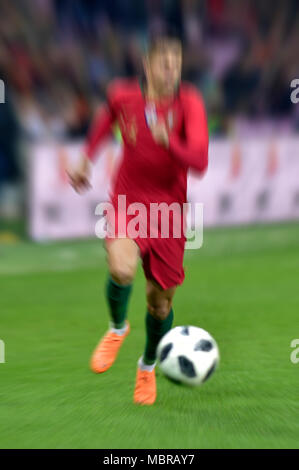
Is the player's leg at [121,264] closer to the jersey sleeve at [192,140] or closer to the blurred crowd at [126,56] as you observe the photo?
the jersey sleeve at [192,140]

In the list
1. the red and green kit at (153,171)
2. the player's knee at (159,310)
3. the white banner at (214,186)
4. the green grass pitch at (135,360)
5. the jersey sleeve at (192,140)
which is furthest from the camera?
the white banner at (214,186)

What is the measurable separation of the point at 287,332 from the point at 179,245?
2.00m

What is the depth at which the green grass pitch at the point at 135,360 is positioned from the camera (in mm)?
3303

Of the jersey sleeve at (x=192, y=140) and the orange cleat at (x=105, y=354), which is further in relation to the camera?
the orange cleat at (x=105, y=354)

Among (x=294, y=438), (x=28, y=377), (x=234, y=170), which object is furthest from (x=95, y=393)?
(x=234, y=170)

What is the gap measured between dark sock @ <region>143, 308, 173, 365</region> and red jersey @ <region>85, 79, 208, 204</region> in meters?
0.63

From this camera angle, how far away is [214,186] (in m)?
12.5

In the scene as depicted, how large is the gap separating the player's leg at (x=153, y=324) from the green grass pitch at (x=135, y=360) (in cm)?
12

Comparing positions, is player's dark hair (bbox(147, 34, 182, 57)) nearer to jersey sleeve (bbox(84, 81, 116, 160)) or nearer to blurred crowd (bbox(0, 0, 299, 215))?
jersey sleeve (bbox(84, 81, 116, 160))

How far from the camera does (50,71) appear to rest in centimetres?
1388

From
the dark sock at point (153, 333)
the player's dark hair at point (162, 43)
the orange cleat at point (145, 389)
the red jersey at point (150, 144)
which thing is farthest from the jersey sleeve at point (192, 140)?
the orange cleat at point (145, 389)

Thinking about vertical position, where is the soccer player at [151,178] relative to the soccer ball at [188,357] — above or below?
above

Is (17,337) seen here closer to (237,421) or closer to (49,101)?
(237,421)

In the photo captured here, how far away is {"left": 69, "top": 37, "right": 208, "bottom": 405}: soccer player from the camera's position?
12.7 ft
